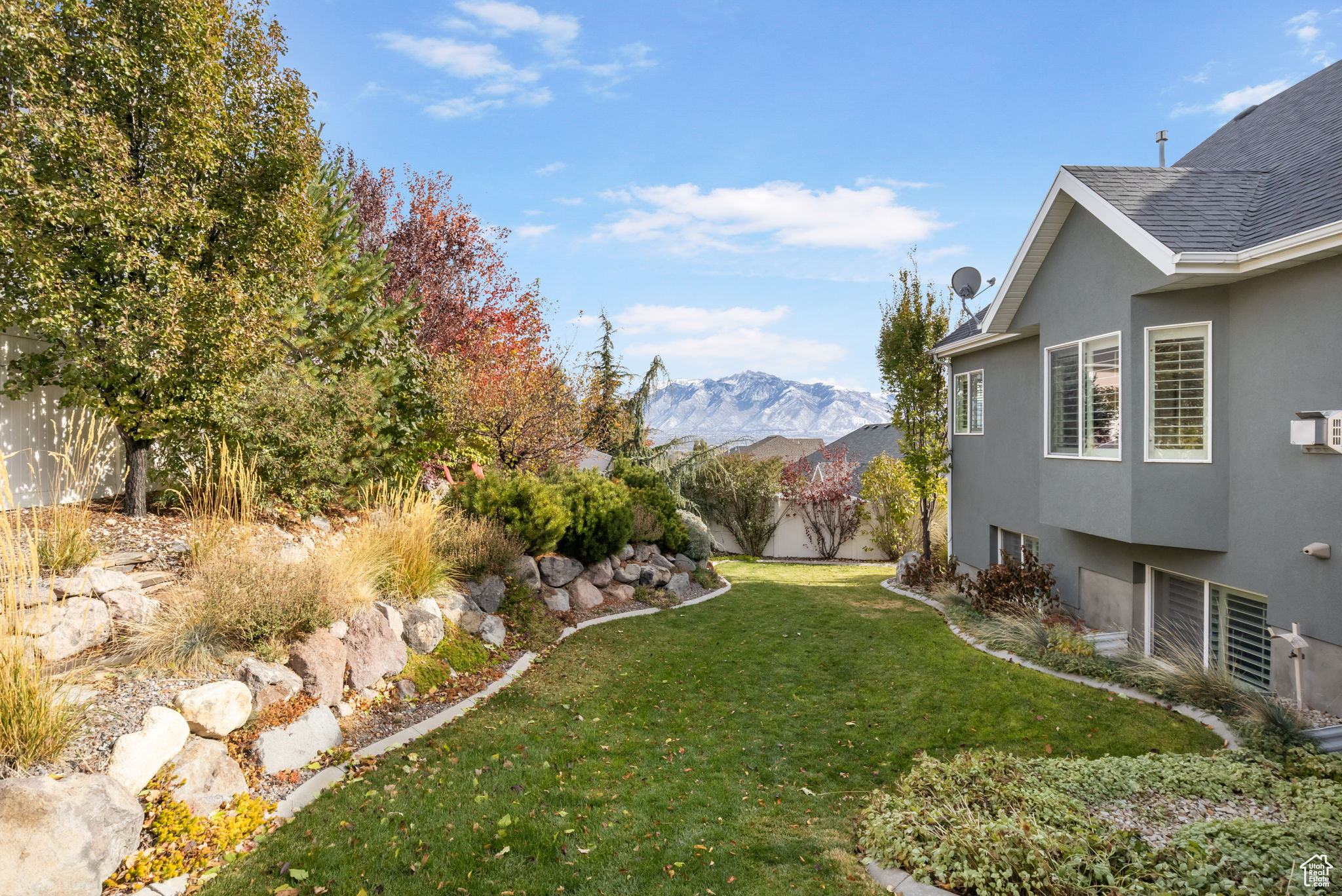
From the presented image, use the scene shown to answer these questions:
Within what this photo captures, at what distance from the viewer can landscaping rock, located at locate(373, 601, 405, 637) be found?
6652mm

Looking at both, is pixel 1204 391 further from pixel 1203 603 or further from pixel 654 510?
pixel 654 510

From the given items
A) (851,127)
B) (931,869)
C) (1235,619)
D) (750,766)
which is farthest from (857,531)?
(931,869)

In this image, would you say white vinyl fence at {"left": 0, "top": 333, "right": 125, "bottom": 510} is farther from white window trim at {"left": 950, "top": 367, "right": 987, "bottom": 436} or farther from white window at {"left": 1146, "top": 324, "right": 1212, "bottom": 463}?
white window trim at {"left": 950, "top": 367, "right": 987, "bottom": 436}

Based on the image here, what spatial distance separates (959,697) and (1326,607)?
128 inches

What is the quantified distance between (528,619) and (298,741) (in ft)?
13.5

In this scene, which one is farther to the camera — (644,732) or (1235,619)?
(1235,619)

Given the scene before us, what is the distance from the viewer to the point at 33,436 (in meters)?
7.51

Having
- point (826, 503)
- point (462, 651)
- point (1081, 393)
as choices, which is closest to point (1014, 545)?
point (1081, 393)

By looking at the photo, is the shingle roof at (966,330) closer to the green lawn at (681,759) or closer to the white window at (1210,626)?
the white window at (1210,626)

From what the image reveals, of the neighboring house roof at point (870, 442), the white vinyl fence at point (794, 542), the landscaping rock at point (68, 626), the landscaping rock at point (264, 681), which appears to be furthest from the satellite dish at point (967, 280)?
the landscaping rock at point (68, 626)

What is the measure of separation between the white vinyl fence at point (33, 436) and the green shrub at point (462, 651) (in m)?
3.97

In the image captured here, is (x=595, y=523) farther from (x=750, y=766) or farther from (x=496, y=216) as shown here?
(x=496, y=216)

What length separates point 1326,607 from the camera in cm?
591

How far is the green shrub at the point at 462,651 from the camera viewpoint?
Answer: 7.27 metres
